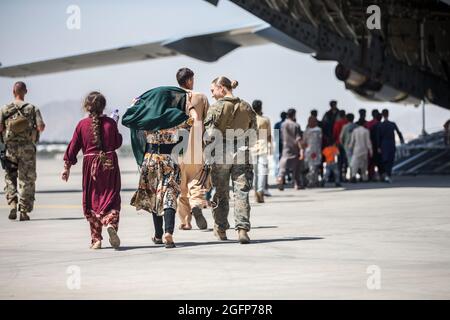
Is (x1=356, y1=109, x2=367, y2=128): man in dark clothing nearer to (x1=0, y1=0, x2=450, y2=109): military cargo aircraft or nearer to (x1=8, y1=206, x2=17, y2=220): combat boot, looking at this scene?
(x1=0, y1=0, x2=450, y2=109): military cargo aircraft

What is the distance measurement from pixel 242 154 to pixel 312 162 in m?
12.8

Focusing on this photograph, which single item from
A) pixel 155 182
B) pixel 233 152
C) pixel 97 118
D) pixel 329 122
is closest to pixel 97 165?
pixel 97 118

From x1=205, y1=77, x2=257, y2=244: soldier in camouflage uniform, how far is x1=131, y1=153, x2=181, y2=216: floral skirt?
526 millimetres

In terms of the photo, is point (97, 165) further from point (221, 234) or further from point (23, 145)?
point (23, 145)

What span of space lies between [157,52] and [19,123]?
22306 mm

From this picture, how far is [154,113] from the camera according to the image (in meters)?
11.5

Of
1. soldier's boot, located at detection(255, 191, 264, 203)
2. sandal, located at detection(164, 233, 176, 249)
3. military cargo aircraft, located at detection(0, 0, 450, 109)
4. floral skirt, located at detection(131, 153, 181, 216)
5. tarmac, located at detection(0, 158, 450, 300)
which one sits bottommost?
tarmac, located at detection(0, 158, 450, 300)

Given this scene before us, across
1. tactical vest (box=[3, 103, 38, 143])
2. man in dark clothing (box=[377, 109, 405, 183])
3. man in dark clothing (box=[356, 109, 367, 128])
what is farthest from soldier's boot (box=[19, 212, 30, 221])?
man in dark clothing (box=[377, 109, 405, 183])

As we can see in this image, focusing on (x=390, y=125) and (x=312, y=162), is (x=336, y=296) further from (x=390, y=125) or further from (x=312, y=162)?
(x=390, y=125)

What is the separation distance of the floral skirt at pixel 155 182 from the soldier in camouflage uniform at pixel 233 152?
53 cm

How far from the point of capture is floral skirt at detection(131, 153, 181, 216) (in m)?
11.6
